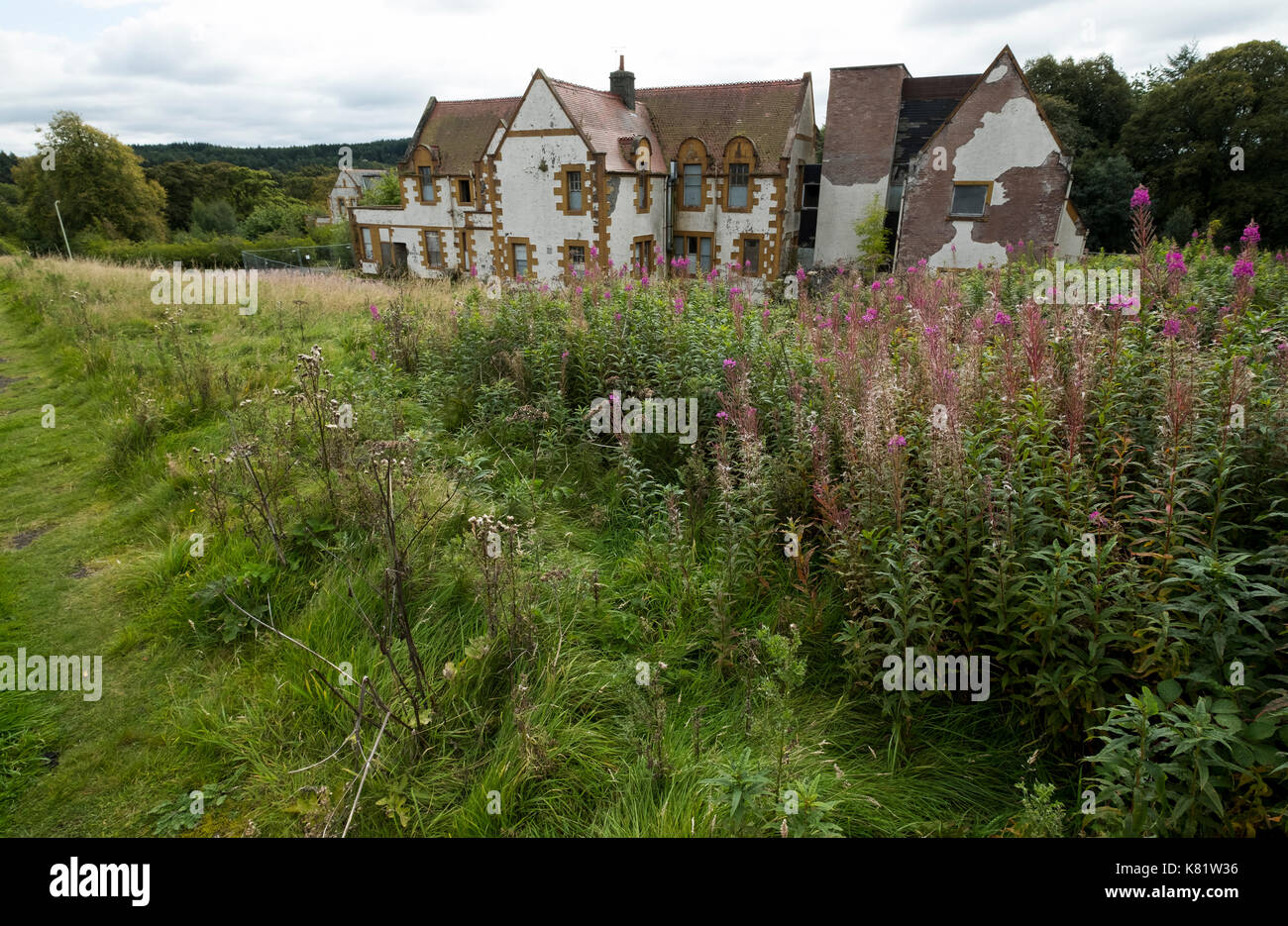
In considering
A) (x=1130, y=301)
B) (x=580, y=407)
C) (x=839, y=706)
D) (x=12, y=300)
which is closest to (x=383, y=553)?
Result: (x=580, y=407)

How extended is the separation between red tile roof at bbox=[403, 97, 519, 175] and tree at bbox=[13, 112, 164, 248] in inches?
1090

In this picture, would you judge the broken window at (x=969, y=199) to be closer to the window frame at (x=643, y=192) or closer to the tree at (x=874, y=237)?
the tree at (x=874, y=237)

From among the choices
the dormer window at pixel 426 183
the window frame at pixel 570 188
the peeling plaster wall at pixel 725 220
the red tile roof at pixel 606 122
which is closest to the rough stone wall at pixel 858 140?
the peeling plaster wall at pixel 725 220

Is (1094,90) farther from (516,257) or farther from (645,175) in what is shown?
(516,257)

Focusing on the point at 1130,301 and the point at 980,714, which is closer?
the point at 980,714

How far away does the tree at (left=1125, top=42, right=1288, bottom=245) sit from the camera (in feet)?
95.0

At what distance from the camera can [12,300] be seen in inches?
655

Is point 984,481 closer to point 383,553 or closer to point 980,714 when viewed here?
point 980,714

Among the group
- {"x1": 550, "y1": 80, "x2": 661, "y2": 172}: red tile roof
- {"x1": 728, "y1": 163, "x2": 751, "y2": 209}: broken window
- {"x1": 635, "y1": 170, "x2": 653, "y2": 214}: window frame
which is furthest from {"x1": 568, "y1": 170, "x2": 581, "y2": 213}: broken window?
{"x1": 728, "y1": 163, "x2": 751, "y2": 209}: broken window

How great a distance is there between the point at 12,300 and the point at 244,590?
19063 mm

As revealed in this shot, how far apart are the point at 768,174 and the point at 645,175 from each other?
4609mm

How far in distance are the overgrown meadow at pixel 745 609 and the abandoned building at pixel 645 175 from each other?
17.7 meters
